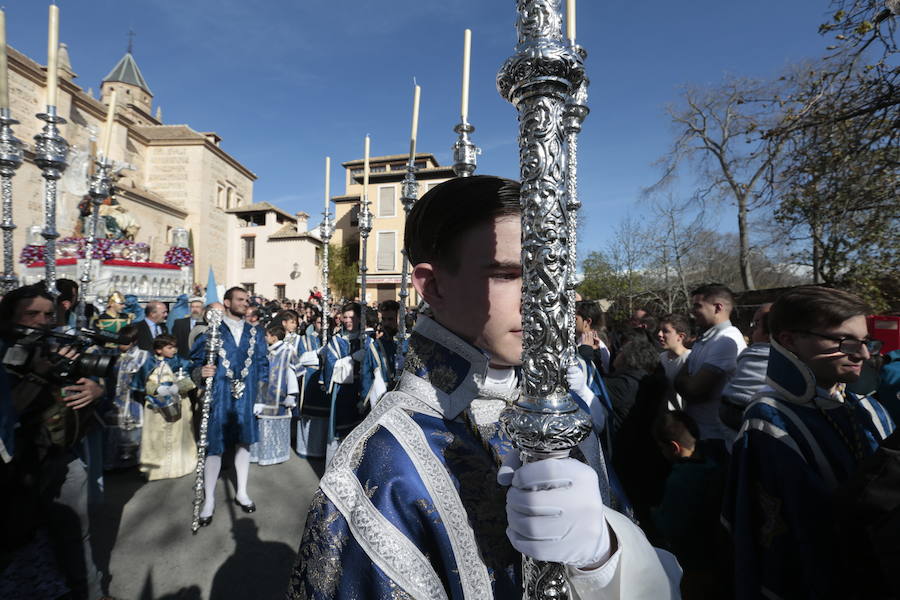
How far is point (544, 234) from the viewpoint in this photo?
0.82 m

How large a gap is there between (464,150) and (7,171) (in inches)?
126

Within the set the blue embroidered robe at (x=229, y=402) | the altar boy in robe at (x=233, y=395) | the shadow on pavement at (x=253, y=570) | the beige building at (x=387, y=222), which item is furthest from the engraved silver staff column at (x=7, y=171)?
the beige building at (x=387, y=222)

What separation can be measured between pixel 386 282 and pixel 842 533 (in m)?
31.0

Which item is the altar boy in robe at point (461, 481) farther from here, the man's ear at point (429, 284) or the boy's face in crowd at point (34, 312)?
the boy's face in crowd at point (34, 312)

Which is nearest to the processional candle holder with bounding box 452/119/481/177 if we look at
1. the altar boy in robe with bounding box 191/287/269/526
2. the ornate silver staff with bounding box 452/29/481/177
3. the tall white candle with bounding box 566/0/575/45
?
the ornate silver staff with bounding box 452/29/481/177

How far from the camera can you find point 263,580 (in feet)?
11.8

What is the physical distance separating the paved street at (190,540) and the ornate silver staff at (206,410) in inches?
11.4

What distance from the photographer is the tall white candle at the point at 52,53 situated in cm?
280

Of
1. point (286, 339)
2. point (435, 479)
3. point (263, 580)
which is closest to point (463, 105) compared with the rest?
point (435, 479)

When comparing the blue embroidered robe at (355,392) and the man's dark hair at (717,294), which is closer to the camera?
the man's dark hair at (717,294)

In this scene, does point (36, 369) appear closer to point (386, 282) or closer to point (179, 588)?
point (179, 588)

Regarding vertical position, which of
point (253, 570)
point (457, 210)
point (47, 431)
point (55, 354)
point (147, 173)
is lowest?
point (253, 570)

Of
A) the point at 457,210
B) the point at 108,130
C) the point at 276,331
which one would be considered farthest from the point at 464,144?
the point at 276,331

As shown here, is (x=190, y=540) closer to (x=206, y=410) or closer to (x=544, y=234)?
(x=206, y=410)
